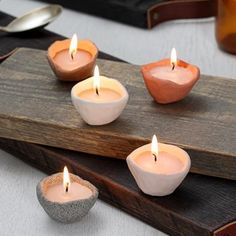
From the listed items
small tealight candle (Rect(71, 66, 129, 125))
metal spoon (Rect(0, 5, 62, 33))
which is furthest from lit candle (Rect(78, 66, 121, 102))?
metal spoon (Rect(0, 5, 62, 33))

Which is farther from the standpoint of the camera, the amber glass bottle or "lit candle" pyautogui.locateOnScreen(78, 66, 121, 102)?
the amber glass bottle

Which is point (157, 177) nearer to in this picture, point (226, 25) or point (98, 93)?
point (98, 93)

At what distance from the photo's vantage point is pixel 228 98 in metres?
0.67

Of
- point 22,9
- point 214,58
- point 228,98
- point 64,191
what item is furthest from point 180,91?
point 22,9

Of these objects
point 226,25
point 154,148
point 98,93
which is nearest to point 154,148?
point 154,148

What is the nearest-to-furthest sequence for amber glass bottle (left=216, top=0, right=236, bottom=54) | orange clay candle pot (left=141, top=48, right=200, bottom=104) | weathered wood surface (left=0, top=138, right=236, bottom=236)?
weathered wood surface (left=0, top=138, right=236, bottom=236), orange clay candle pot (left=141, top=48, right=200, bottom=104), amber glass bottle (left=216, top=0, right=236, bottom=54)

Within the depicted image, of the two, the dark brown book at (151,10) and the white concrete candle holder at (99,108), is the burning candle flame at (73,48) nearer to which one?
the white concrete candle holder at (99,108)

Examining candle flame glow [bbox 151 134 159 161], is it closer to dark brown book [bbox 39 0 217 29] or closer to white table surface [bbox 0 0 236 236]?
white table surface [bbox 0 0 236 236]

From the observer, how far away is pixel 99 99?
2.11ft

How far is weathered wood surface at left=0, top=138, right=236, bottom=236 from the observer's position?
0.55m

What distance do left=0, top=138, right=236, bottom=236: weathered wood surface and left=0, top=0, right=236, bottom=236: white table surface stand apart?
2cm

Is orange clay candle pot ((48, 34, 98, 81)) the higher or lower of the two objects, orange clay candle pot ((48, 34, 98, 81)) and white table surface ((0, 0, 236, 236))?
the higher

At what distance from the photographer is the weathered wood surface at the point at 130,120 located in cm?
60

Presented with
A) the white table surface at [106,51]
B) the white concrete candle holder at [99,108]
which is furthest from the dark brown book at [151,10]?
the white concrete candle holder at [99,108]
